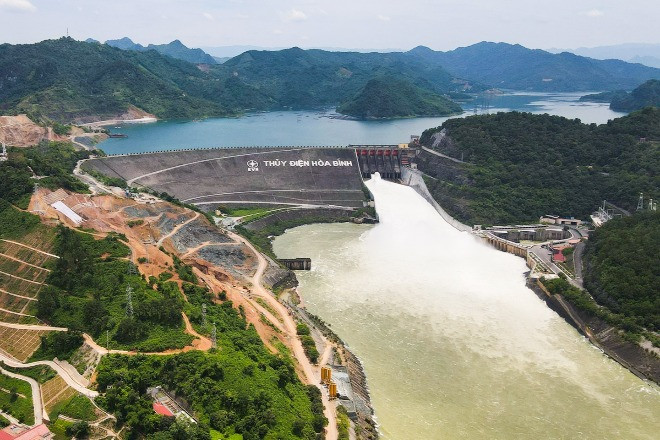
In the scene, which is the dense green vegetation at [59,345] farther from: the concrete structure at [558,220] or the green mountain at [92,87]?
the green mountain at [92,87]

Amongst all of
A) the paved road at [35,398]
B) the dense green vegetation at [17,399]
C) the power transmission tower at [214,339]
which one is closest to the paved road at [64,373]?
the paved road at [35,398]

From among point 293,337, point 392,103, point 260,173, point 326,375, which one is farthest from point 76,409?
point 392,103

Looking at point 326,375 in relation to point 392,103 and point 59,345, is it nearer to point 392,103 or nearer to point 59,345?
point 59,345

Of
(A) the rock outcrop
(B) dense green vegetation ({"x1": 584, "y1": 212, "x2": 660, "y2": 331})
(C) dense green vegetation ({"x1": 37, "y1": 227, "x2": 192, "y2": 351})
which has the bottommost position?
(B) dense green vegetation ({"x1": 584, "y1": 212, "x2": 660, "y2": 331})

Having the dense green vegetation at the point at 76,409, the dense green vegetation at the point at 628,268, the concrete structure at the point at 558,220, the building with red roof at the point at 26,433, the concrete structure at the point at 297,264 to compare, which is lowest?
the concrete structure at the point at 297,264

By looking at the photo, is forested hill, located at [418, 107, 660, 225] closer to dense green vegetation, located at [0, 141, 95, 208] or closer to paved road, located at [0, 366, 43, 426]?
dense green vegetation, located at [0, 141, 95, 208]

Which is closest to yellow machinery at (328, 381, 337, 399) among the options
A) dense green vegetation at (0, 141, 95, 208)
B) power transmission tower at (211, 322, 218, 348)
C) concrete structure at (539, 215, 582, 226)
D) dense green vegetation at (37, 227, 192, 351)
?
power transmission tower at (211, 322, 218, 348)
